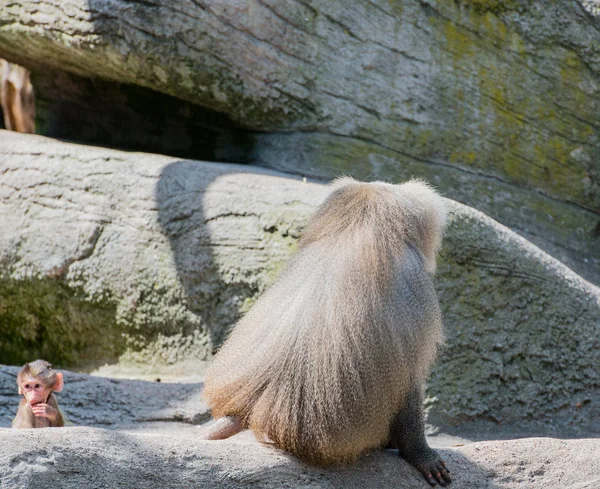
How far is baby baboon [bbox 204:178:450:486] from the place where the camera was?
3.37 meters

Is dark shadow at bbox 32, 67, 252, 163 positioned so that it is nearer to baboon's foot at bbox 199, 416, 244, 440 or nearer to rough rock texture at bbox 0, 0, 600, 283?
rough rock texture at bbox 0, 0, 600, 283

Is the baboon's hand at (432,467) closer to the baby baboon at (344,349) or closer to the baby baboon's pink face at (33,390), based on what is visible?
the baby baboon at (344,349)

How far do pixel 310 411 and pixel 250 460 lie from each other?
0.29m

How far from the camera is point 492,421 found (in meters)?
5.42

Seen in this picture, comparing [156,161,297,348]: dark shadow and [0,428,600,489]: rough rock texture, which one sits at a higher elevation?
[156,161,297,348]: dark shadow

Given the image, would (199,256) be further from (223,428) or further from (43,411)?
(223,428)

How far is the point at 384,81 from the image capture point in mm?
6629

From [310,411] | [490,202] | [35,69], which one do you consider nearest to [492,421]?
[490,202]

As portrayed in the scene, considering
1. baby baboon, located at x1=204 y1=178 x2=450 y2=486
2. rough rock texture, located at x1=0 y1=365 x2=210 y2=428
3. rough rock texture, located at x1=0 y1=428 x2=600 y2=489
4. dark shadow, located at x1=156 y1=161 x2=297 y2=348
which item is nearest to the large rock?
dark shadow, located at x1=156 y1=161 x2=297 y2=348

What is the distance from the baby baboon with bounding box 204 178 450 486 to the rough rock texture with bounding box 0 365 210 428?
138cm

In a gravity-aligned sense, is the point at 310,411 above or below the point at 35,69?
below

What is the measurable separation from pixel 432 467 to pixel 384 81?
3.67 m

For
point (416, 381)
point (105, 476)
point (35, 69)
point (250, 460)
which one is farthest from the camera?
point (35, 69)

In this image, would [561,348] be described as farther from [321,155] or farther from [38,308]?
[38,308]
